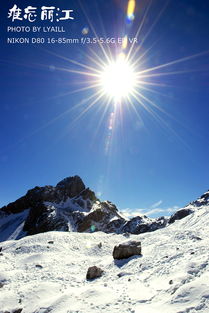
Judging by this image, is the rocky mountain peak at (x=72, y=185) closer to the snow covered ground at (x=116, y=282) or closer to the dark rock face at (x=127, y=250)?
the snow covered ground at (x=116, y=282)

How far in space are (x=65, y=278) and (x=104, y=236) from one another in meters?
24.6

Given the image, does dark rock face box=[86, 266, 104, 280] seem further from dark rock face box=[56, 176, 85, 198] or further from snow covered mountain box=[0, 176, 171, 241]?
dark rock face box=[56, 176, 85, 198]

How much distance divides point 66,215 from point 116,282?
13468 centimetres

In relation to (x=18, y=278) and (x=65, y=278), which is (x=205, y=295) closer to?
(x=65, y=278)

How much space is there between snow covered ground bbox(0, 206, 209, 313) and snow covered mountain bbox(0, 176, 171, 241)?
284ft

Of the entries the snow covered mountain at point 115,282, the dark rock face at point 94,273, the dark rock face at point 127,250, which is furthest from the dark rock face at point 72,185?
the dark rock face at point 94,273

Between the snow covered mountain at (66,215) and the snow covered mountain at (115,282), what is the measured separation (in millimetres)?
86584

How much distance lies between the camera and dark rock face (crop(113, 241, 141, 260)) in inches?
1014

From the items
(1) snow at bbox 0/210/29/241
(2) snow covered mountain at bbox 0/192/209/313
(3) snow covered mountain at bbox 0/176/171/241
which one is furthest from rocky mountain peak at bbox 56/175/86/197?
(2) snow covered mountain at bbox 0/192/209/313

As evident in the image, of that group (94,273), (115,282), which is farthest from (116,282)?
(94,273)

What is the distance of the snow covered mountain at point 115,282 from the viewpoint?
13.4m

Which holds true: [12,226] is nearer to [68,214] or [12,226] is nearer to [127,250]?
[68,214]

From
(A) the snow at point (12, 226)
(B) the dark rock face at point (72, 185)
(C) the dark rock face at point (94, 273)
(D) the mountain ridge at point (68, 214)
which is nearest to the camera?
(C) the dark rock face at point (94, 273)

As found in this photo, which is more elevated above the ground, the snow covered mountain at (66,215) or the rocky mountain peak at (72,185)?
the rocky mountain peak at (72,185)
